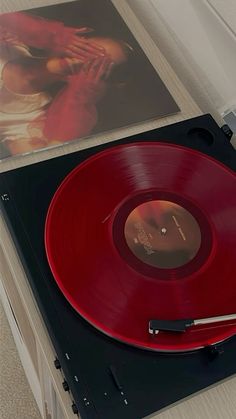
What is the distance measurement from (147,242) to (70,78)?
34 cm

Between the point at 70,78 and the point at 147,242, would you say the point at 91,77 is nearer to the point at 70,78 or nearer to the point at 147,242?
the point at 70,78

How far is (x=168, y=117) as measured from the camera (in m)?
0.79

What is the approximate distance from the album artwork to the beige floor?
2.17ft

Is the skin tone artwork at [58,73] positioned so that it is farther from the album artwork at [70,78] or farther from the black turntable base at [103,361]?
the black turntable base at [103,361]

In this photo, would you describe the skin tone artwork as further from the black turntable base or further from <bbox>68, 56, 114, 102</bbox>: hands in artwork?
the black turntable base

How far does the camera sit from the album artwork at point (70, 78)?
753 mm

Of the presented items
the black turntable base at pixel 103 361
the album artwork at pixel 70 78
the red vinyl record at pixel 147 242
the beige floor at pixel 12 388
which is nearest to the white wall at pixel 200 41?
the album artwork at pixel 70 78

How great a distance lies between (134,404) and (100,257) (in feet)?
0.53

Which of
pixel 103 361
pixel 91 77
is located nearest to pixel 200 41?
pixel 91 77

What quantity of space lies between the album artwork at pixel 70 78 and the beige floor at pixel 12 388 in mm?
662

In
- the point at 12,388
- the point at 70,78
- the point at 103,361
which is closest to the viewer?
the point at 103,361

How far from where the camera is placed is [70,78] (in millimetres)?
811

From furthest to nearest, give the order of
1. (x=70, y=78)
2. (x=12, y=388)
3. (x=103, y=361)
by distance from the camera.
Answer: (x=12, y=388), (x=70, y=78), (x=103, y=361)

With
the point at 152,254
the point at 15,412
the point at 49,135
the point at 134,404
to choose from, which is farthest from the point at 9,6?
the point at 15,412
